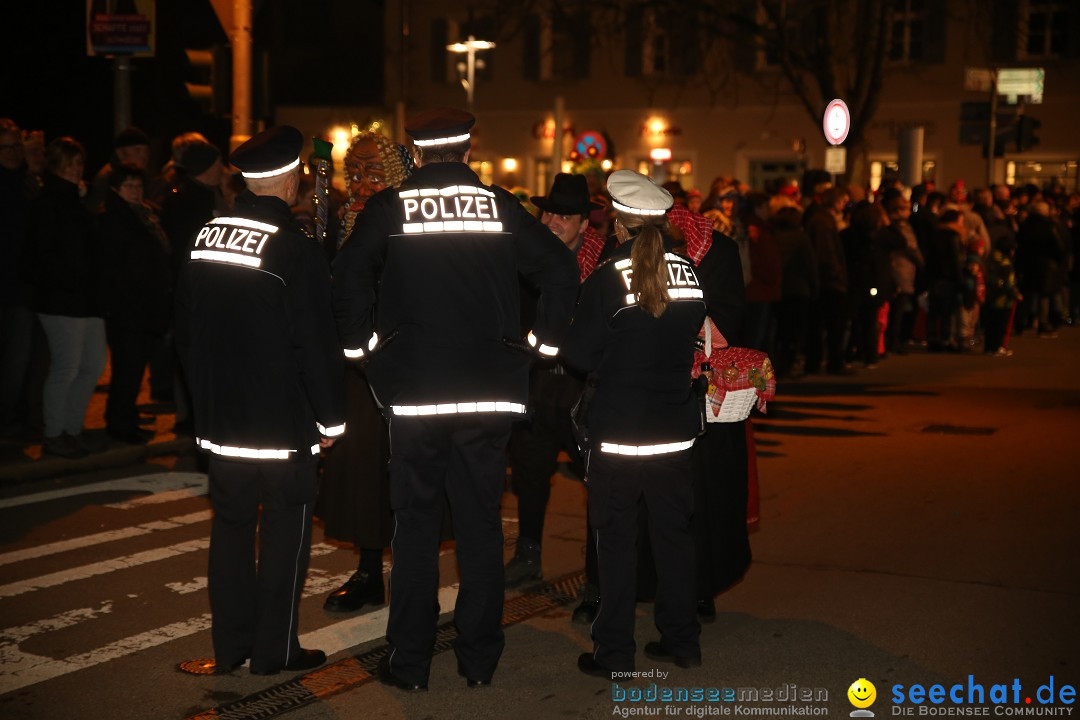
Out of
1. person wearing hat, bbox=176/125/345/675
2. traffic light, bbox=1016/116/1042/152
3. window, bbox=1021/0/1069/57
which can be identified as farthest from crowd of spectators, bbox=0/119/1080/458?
window, bbox=1021/0/1069/57

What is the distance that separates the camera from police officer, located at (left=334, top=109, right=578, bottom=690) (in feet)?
16.9

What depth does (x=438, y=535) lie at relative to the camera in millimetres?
5320

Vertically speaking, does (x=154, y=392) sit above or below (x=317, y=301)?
below

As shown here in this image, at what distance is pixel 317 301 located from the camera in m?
5.23

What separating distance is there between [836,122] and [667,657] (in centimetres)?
1458

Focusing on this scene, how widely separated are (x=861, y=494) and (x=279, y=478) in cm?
492

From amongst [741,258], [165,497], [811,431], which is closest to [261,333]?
[165,497]

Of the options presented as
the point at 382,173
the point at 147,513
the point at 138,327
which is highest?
the point at 382,173

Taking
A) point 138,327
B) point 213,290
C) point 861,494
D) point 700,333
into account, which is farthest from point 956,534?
point 138,327

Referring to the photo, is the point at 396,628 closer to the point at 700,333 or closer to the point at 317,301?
the point at 317,301

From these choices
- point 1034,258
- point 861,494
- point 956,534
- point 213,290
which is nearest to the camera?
point 213,290

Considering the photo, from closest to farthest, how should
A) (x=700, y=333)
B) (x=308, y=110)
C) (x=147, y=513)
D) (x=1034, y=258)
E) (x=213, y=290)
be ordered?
(x=213, y=290) → (x=700, y=333) → (x=147, y=513) → (x=1034, y=258) → (x=308, y=110)

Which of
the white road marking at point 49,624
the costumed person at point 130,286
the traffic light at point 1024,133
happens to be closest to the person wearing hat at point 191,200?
the costumed person at point 130,286

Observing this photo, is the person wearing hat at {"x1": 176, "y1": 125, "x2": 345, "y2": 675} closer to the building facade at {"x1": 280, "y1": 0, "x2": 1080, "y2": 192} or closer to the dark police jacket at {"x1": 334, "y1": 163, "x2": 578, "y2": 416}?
the dark police jacket at {"x1": 334, "y1": 163, "x2": 578, "y2": 416}
